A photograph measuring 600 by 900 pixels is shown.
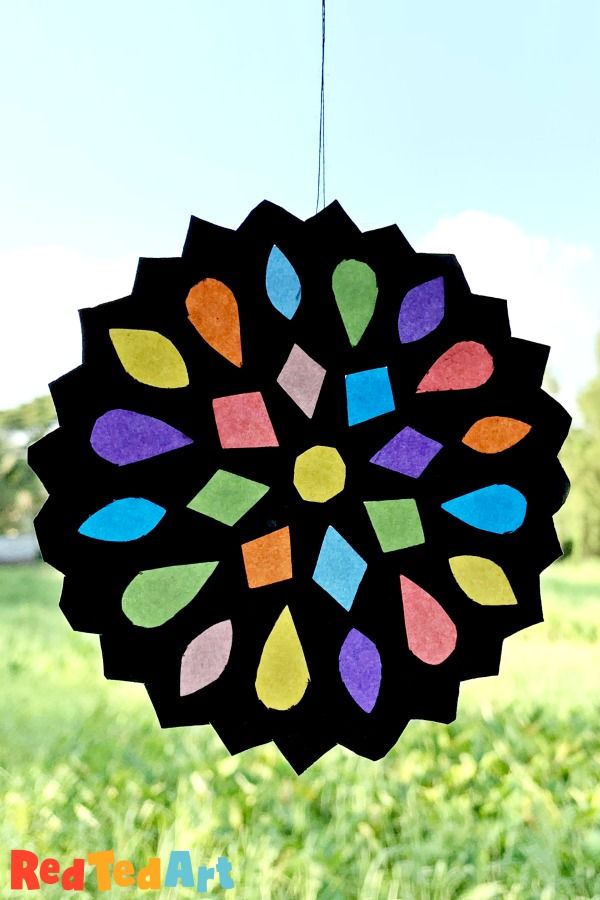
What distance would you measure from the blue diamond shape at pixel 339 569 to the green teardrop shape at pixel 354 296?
202 millimetres

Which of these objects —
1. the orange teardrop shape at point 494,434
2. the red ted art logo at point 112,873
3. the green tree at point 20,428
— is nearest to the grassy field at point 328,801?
the red ted art logo at point 112,873

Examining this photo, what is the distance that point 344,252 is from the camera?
85 centimetres

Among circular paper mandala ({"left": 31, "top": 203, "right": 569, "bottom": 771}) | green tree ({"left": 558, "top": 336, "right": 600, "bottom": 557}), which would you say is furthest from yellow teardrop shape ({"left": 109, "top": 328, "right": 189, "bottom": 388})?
green tree ({"left": 558, "top": 336, "right": 600, "bottom": 557})

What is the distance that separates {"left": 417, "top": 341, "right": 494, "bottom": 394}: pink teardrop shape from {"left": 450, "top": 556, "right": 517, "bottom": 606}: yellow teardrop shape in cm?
18

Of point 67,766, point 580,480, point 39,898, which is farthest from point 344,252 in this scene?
point 580,480

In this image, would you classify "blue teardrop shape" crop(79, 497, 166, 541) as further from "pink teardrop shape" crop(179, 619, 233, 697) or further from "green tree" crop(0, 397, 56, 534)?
"green tree" crop(0, 397, 56, 534)

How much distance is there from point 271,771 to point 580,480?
378cm

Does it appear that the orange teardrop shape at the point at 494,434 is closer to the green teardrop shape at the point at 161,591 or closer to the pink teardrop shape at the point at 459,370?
the pink teardrop shape at the point at 459,370

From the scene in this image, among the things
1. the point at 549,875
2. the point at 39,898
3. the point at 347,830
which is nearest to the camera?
the point at 39,898

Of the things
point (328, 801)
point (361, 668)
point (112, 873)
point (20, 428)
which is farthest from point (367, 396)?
point (20, 428)

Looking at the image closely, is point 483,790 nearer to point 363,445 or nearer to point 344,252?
point 363,445

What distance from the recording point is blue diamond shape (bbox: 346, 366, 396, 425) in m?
0.84

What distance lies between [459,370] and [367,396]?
0.34 ft

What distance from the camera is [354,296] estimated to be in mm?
844
